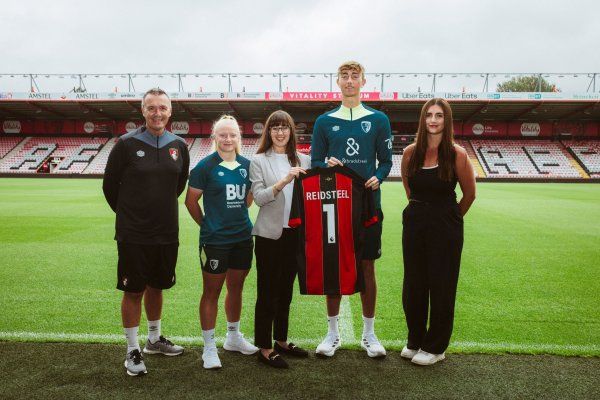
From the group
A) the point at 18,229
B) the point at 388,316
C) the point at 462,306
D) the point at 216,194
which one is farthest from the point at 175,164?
the point at 18,229

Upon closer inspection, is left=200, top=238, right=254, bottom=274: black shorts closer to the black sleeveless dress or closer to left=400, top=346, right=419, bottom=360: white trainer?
the black sleeveless dress

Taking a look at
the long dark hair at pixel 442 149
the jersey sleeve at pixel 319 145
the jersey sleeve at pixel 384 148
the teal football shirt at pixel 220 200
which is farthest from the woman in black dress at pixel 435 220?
the teal football shirt at pixel 220 200

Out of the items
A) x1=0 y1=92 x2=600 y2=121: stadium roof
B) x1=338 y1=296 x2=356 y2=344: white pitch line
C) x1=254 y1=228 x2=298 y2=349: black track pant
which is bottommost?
x1=338 y1=296 x2=356 y2=344: white pitch line

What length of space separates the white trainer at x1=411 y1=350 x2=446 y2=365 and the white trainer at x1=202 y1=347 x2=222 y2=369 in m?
1.35

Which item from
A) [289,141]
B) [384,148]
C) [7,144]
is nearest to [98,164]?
[7,144]

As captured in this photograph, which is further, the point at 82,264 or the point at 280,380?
the point at 82,264

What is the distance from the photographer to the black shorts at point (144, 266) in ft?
9.78

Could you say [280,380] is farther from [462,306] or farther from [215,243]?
[462,306]

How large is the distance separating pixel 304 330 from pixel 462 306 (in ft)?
5.48

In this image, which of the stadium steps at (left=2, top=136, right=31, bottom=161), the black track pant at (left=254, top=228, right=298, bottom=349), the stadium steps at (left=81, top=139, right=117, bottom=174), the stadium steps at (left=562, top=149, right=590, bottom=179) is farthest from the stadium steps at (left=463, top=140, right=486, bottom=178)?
the stadium steps at (left=2, top=136, right=31, bottom=161)

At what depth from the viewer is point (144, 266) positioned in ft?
9.89

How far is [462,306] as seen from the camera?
437 centimetres

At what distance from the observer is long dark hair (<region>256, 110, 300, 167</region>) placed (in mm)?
3113

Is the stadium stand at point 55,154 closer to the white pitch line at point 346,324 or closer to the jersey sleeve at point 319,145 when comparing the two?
the white pitch line at point 346,324
